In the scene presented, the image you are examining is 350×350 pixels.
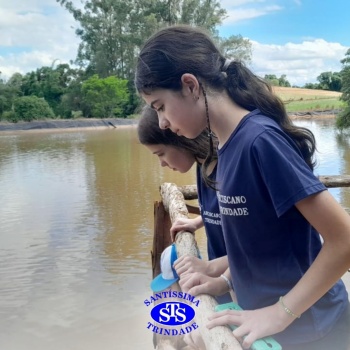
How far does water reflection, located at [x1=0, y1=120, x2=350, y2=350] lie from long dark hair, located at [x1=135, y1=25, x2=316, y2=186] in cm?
257

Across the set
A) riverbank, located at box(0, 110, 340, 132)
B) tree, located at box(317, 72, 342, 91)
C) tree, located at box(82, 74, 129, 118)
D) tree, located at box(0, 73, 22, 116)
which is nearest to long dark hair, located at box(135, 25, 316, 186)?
riverbank, located at box(0, 110, 340, 132)

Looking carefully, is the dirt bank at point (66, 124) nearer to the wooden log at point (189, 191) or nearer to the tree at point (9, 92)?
the tree at point (9, 92)

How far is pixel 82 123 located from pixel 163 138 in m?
24.3

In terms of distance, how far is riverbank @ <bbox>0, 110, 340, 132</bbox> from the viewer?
24.3 m

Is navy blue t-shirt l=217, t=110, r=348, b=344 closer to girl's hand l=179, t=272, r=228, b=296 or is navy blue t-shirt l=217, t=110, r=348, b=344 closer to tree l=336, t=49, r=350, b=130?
girl's hand l=179, t=272, r=228, b=296

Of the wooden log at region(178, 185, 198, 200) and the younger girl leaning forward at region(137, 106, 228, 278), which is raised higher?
the younger girl leaning forward at region(137, 106, 228, 278)

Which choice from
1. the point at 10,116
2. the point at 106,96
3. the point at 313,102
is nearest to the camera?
the point at 10,116

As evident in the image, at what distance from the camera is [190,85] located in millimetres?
970

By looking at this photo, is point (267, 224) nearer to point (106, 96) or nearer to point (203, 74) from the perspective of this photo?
point (203, 74)

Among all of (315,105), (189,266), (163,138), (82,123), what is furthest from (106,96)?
(189,266)

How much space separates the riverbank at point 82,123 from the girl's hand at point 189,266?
2310 centimetres

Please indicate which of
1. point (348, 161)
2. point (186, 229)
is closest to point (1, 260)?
point (186, 229)

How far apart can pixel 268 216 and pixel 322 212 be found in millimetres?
105

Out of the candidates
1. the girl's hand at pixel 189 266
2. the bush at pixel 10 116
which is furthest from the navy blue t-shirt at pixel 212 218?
the bush at pixel 10 116
